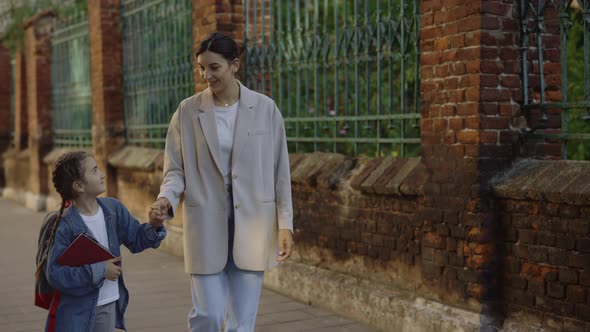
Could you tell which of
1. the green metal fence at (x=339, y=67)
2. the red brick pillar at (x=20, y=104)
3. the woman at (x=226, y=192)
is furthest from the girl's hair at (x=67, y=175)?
the red brick pillar at (x=20, y=104)

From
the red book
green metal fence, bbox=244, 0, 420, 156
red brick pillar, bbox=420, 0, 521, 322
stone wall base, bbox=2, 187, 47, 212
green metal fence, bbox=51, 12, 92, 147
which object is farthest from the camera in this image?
stone wall base, bbox=2, 187, 47, 212

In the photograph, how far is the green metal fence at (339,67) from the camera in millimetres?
6438

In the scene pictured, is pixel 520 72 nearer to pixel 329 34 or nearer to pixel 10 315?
pixel 329 34

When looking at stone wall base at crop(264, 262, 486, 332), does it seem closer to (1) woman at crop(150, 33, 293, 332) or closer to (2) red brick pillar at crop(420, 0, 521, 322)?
(2) red brick pillar at crop(420, 0, 521, 322)

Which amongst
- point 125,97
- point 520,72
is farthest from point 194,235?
point 125,97

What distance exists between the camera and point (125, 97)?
12.6 m

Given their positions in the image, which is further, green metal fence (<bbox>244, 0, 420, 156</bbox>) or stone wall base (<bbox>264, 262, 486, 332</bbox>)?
green metal fence (<bbox>244, 0, 420, 156</bbox>)

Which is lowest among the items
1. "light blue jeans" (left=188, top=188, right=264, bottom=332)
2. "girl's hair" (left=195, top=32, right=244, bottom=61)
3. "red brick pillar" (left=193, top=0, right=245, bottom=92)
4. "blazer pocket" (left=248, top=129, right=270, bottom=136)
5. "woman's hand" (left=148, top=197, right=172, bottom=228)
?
"light blue jeans" (left=188, top=188, right=264, bottom=332)

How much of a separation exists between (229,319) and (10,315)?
3267 mm

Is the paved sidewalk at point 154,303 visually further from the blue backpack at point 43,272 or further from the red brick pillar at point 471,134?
the blue backpack at point 43,272

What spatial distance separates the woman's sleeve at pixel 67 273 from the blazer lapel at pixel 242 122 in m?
0.82

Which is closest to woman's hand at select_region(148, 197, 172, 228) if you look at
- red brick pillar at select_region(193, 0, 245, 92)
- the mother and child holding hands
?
the mother and child holding hands

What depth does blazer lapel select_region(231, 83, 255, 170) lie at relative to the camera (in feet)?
13.4

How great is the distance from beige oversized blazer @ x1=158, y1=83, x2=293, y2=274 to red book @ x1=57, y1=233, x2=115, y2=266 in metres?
0.47
